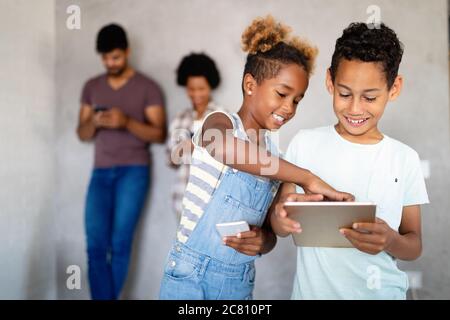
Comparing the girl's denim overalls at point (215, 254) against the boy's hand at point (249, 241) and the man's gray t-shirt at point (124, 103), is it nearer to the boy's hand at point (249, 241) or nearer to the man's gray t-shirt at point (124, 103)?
the boy's hand at point (249, 241)

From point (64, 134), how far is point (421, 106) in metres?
→ 1.65

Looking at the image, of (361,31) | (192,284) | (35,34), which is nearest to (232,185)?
(192,284)

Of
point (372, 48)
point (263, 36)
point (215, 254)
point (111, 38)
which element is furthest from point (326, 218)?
point (111, 38)

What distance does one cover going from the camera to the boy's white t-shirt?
3.91ft

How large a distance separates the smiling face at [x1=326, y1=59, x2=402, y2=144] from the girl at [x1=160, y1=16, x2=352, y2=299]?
122 millimetres

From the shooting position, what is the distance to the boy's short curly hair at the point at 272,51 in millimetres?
1314

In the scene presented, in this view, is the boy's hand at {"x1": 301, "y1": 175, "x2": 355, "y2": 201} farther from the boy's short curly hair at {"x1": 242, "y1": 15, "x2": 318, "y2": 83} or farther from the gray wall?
the gray wall

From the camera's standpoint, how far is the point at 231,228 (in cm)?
115

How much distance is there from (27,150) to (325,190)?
1.34m

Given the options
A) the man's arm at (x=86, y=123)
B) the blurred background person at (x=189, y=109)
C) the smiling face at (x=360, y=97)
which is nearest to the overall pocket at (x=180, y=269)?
the smiling face at (x=360, y=97)

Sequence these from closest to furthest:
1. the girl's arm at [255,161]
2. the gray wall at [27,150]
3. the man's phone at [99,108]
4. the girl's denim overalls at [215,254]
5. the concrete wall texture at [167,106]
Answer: the girl's arm at [255,161], the girl's denim overalls at [215,254], the concrete wall texture at [167,106], the gray wall at [27,150], the man's phone at [99,108]

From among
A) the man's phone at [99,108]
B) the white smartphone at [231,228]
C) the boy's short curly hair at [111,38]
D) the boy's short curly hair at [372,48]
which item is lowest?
the white smartphone at [231,228]

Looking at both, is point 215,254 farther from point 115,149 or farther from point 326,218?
point 115,149
